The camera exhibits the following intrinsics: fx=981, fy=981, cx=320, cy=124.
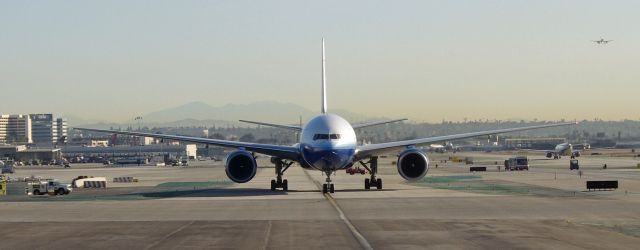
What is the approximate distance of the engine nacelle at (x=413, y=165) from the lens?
2157 inches

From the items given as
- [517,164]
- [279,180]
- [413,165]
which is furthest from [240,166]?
[517,164]

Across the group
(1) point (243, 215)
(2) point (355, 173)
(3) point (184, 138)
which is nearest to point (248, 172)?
(3) point (184, 138)

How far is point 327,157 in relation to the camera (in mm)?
51625

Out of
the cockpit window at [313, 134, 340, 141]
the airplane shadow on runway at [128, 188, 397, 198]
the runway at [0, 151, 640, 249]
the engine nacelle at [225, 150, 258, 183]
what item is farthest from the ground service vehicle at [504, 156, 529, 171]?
the cockpit window at [313, 134, 340, 141]

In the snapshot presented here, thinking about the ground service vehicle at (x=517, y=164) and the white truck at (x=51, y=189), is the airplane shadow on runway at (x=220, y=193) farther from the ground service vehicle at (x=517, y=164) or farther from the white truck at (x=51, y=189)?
the ground service vehicle at (x=517, y=164)

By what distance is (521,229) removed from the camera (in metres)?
31.9

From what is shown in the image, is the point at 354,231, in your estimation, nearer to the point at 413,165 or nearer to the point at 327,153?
the point at 327,153

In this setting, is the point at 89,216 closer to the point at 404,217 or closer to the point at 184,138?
the point at 404,217

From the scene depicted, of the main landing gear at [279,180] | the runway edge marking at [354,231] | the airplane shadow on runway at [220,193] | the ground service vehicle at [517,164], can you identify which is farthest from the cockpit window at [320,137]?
the ground service vehicle at [517,164]

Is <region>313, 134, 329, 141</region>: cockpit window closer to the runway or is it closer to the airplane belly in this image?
the airplane belly

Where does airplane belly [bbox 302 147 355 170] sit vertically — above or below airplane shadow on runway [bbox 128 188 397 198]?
above

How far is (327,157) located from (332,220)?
15.4m

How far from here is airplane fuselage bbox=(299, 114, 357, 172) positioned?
5162 cm

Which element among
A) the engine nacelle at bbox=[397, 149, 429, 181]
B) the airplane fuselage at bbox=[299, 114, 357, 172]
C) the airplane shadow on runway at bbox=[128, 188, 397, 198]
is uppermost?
the airplane fuselage at bbox=[299, 114, 357, 172]
